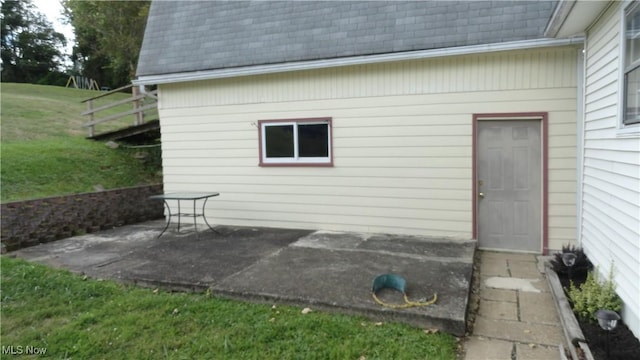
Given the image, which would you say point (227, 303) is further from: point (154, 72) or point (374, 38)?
point (154, 72)

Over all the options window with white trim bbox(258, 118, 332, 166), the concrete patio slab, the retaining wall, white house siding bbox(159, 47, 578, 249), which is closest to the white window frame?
white house siding bbox(159, 47, 578, 249)

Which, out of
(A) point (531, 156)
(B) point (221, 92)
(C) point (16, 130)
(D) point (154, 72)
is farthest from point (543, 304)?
(C) point (16, 130)

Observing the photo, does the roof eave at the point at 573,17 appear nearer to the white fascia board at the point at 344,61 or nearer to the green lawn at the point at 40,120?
the white fascia board at the point at 344,61

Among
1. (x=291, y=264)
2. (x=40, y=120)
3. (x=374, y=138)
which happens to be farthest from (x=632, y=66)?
(x=40, y=120)

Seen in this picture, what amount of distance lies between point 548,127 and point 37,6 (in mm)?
47536

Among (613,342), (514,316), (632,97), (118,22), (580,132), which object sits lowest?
(514,316)

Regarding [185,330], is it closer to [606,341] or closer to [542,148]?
[606,341]

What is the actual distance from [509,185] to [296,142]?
362 cm

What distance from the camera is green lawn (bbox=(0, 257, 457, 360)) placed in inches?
126

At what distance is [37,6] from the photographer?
125 feet

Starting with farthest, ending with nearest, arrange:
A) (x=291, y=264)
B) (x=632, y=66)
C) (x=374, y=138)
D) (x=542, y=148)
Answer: (x=374, y=138) < (x=542, y=148) < (x=291, y=264) < (x=632, y=66)

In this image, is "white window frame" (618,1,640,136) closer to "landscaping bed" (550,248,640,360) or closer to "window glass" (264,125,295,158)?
"landscaping bed" (550,248,640,360)

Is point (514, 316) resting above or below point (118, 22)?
below

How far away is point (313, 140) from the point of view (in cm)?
716
